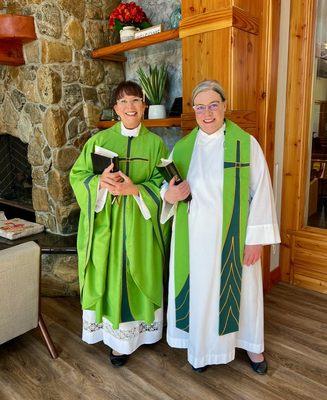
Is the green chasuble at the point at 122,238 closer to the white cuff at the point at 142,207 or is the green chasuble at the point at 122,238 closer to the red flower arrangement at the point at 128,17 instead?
the white cuff at the point at 142,207

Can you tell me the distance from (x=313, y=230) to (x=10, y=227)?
2.51m

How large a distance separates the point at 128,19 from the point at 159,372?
2.51m

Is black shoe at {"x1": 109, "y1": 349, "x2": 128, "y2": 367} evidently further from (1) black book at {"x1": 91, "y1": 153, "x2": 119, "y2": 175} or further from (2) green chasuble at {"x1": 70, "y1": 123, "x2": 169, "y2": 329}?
(1) black book at {"x1": 91, "y1": 153, "x2": 119, "y2": 175}

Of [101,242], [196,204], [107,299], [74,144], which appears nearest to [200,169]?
[196,204]

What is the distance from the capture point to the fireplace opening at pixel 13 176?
372cm

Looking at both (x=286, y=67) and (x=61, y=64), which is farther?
(x=61, y=64)

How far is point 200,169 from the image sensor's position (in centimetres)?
175

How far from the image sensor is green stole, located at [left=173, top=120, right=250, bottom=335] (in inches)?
67.1

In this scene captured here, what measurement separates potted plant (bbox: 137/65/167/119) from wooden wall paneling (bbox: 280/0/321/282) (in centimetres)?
93

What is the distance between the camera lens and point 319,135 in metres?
2.67

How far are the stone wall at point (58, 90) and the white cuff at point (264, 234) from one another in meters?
1.79

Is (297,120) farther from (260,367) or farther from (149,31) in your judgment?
(260,367)

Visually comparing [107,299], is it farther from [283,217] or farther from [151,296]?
[283,217]

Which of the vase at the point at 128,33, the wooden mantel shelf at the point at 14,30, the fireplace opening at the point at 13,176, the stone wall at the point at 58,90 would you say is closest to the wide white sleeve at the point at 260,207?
the vase at the point at 128,33
